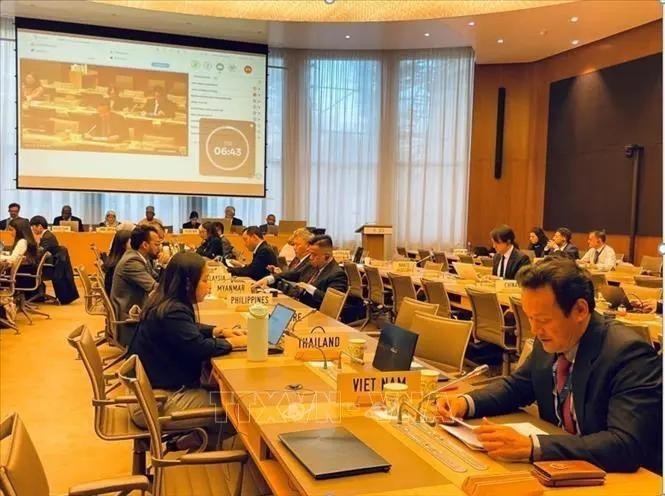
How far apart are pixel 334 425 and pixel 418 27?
10.9 metres

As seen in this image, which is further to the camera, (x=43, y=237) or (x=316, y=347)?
(x=43, y=237)

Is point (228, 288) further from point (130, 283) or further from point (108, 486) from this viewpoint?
point (108, 486)

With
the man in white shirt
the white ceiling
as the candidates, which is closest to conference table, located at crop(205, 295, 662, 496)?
the man in white shirt

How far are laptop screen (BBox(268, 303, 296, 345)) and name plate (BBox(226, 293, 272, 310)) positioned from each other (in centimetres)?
80

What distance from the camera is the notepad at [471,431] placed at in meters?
1.77

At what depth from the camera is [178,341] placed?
9.34 ft

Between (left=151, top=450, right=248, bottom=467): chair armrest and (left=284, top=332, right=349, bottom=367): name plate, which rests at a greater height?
(left=284, top=332, right=349, bottom=367): name plate

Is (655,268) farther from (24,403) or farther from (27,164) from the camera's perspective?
(27,164)

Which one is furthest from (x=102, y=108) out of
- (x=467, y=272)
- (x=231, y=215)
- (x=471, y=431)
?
(x=471, y=431)

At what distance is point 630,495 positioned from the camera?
1501 millimetres

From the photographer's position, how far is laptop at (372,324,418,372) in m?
2.31

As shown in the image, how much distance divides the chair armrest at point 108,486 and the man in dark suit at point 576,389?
91 cm

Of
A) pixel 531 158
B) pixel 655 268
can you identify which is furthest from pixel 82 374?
pixel 531 158

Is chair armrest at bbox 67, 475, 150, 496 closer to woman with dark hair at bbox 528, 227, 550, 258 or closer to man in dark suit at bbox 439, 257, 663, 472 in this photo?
man in dark suit at bbox 439, 257, 663, 472
